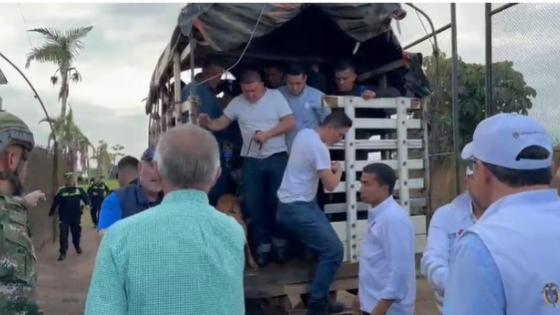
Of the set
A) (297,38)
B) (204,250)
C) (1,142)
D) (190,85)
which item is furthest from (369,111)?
(204,250)

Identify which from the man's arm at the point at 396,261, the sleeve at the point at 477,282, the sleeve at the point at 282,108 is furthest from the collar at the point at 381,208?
the sleeve at the point at 477,282

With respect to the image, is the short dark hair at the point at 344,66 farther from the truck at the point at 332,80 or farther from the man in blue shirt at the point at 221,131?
the man in blue shirt at the point at 221,131

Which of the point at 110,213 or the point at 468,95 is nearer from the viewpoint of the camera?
the point at 110,213

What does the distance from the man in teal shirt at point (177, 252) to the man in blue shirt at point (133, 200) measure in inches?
88.9

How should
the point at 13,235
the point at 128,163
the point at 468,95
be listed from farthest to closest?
the point at 468,95 → the point at 128,163 → the point at 13,235

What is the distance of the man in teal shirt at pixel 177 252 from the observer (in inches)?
81.2

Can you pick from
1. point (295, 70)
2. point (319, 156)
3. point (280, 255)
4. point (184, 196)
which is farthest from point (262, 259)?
point (184, 196)

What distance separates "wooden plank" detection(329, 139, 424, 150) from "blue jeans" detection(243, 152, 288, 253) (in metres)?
0.52

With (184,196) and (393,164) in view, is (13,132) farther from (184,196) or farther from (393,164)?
(393,164)

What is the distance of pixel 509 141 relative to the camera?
196 cm

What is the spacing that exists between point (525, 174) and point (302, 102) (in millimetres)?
4769

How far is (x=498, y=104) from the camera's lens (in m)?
6.71

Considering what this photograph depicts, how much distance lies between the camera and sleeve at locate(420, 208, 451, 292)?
360 cm

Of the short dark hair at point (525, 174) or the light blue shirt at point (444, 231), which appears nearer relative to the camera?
the short dark hair at point (525, 174)
